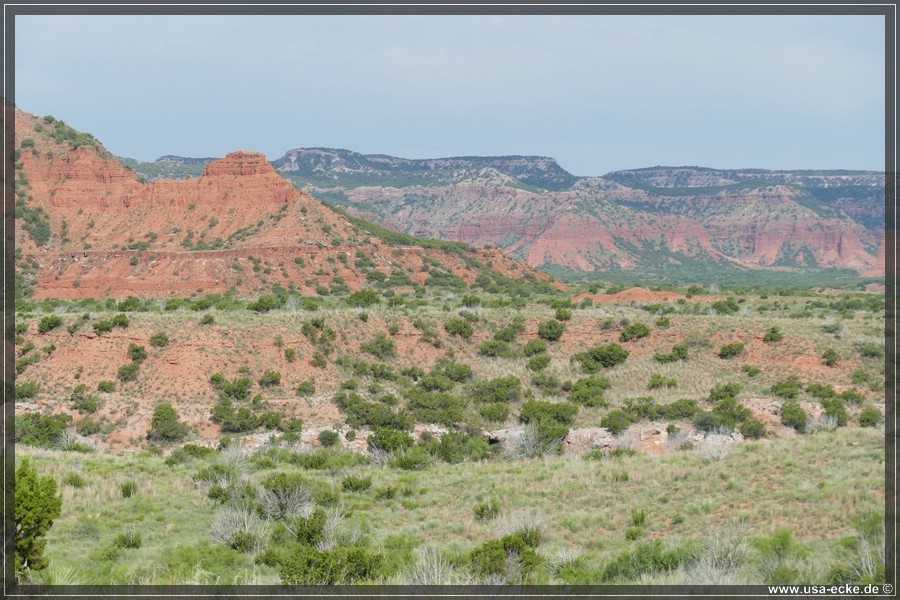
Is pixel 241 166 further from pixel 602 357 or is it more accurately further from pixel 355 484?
pixel 355 484

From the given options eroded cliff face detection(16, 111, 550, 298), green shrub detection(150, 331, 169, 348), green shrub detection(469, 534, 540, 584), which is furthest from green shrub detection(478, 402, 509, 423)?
eroded cliff face detection(16, 111, 550, 298)

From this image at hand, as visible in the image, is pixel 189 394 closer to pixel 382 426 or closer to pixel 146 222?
pixel 382 426

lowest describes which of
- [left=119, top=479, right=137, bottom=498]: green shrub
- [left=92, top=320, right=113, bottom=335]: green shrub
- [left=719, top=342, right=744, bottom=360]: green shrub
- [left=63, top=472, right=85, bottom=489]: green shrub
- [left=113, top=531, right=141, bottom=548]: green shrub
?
[left=119, top=479, right=137, bottom=498]: green shrub

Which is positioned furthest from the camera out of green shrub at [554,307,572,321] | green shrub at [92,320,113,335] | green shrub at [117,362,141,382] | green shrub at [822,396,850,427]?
green shrub at [554,307,572,321]

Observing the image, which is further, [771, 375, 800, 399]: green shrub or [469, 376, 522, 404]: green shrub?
[469, 376, 522, 404]: green shrub

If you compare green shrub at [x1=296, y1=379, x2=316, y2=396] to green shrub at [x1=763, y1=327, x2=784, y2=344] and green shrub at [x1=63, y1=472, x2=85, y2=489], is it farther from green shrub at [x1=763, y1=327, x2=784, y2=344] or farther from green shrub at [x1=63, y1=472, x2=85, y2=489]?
green shrub at [x1=763, y1=327, x2=784, y2=344]

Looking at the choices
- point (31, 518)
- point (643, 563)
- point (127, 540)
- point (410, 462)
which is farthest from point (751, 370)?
point (31, 518)

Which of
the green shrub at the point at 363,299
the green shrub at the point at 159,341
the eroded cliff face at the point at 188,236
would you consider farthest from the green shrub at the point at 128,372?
the eroded cliff face at the point at 188,236

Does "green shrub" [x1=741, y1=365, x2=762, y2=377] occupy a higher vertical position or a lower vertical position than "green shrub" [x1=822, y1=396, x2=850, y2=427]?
higher
